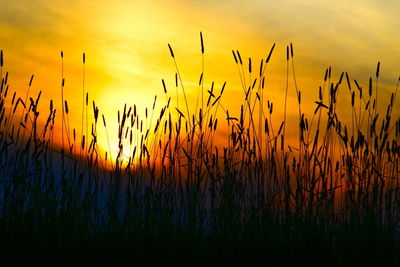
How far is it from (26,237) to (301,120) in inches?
85.5

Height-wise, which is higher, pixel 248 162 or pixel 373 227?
pixel 248 162

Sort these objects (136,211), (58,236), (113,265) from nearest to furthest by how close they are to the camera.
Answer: (113,265) → (58,236) → (136,211)

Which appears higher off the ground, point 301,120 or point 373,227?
point 301,120

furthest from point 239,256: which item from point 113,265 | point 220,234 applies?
point 113,265

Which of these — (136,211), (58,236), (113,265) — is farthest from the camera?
(136,211)

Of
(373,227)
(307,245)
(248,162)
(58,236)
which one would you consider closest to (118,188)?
(58,236)

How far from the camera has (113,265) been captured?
354cm

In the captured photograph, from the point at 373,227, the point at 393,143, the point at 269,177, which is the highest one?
the point at 393,143

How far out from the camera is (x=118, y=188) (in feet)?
14.1

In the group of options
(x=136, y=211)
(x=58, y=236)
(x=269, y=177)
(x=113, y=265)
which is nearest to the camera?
(x=113, y=265)

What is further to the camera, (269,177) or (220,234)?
(269,177)

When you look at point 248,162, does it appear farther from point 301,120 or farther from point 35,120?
point 35,120

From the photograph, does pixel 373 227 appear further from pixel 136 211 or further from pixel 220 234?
pixel 136 211

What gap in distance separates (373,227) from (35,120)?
2.68 metres
